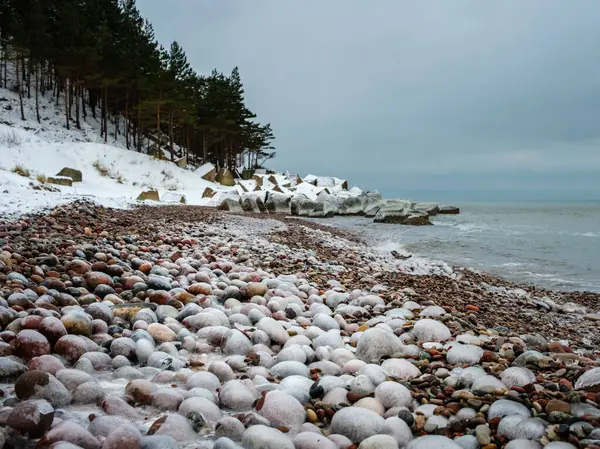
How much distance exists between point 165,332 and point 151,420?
1017 millimetres

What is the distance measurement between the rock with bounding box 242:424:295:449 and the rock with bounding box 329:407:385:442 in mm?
295

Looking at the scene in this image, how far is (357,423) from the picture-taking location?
6.04ft

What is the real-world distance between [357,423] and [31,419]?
4.35ft

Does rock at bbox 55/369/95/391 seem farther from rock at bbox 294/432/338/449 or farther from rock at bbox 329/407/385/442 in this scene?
rock at bbox 329/407/385/442

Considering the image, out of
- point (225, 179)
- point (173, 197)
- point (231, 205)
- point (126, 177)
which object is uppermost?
point (225, 179)

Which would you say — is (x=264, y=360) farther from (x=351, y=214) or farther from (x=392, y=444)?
(x=351, y=214)

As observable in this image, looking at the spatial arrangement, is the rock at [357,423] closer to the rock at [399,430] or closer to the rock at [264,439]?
the rock at [399,430]

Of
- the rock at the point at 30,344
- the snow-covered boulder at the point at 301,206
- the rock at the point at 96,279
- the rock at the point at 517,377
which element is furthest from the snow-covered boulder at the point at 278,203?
the rock at the point at 517,377

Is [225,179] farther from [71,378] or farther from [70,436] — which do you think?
[70,436]

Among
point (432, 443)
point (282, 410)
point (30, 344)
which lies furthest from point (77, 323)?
point (432, 443)

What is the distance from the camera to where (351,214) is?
2769 centimetres

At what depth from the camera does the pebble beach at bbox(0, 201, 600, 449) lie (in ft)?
5.63

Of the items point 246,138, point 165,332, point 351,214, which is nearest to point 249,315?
point 165,332

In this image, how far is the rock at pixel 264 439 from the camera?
1649 millimetres
